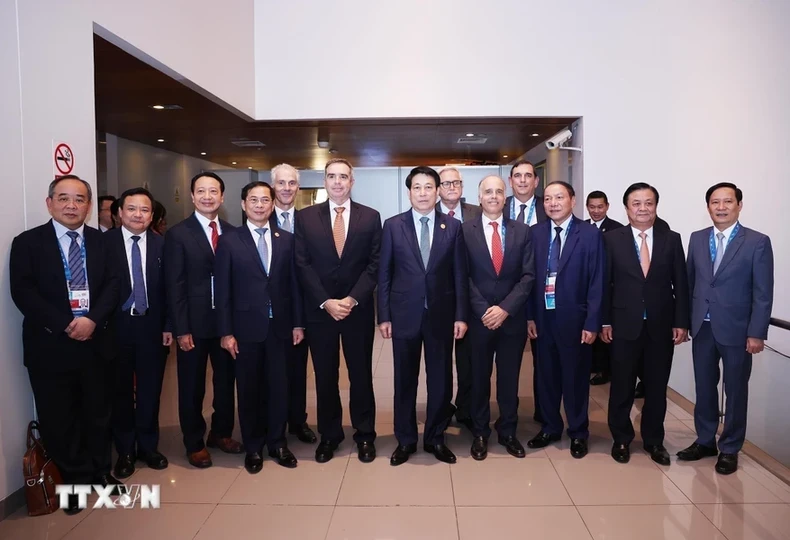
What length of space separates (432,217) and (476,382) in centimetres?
122

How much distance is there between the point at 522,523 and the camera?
312cm

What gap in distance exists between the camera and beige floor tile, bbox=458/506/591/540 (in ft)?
9.84

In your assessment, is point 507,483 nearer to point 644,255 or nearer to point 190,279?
point 644,255

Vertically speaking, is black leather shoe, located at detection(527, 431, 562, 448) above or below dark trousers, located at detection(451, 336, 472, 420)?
below

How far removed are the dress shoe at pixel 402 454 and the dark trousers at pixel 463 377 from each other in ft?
2.90

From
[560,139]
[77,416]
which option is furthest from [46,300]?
[560,139]

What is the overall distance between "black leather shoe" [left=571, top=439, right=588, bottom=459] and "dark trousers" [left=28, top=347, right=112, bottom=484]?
3.14 m

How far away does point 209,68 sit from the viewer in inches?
236

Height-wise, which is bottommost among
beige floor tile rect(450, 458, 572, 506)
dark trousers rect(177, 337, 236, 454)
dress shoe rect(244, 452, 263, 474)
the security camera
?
beige floor tile rect(450, 458, 572, 506)

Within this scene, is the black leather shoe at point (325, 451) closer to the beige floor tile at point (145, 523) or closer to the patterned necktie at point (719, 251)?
the beige floor tile at point (145, 523)

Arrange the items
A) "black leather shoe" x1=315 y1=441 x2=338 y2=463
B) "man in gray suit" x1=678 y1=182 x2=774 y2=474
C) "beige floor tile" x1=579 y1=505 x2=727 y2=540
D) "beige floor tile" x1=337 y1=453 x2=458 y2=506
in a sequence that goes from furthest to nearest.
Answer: "black leather shoe" x1=315 y1=441 x2=338 y2=463, "man in gray suit" x1=678 y1=182 x2=774 y2=474, "beige floor tile" x1=337 y1=453 x2=458 y2=506, "beige floor tile" x1=579 y1=505 x2=727 y2=540

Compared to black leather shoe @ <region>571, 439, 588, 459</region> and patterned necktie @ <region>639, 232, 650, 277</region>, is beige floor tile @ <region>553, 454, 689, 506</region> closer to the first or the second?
black leather shoe @ <region>571, 439, 588, 459</region>

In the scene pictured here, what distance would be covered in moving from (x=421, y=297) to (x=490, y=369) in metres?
0.77

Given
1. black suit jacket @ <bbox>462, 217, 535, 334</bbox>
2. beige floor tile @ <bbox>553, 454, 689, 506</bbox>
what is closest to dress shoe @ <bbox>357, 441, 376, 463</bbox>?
black suit jacket @ <bbox>462, 217, 535, 334</bbox>
